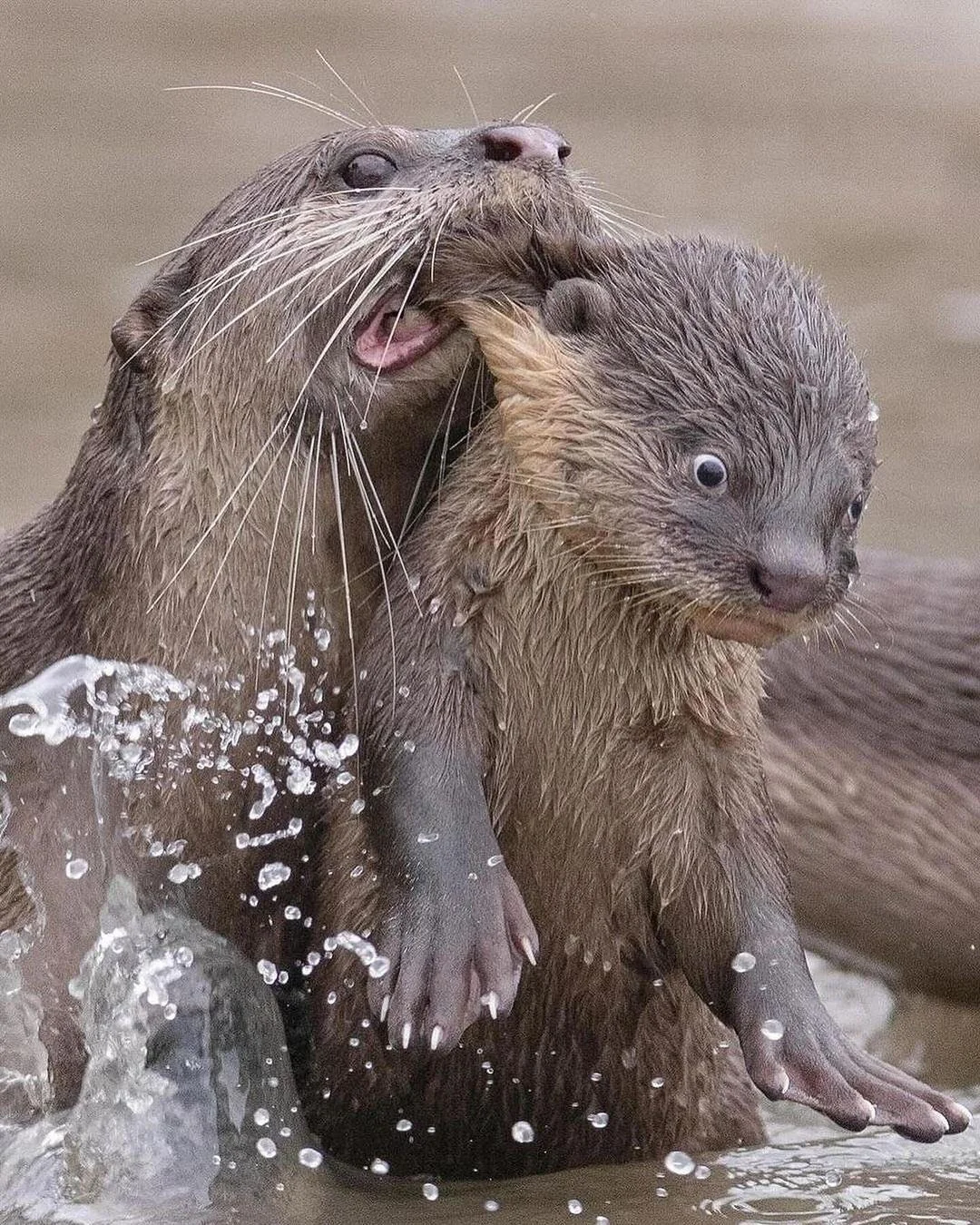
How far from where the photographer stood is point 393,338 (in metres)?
2.88

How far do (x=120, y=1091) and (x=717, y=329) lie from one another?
1134 millimetres

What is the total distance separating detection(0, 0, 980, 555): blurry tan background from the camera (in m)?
8.15

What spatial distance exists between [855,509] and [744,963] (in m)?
0.56

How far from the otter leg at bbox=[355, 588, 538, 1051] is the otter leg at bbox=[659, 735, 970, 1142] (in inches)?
10.0

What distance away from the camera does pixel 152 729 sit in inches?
120

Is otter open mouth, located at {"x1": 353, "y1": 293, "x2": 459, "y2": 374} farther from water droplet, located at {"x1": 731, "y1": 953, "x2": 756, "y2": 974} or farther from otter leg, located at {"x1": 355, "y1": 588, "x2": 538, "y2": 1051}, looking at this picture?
water droplet, located at {"x1": 731, "y1": 953, "x2": 756, "y2": 974}

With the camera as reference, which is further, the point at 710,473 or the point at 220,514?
the point at 220,514

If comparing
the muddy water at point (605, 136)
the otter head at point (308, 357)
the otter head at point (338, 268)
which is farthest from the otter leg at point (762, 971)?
the muddy water at point (605, 136)

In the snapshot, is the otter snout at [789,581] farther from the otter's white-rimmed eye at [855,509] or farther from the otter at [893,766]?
the otter at [893,766]

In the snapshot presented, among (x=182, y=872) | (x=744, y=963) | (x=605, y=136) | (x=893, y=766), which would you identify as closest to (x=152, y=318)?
(x=182, y=872)

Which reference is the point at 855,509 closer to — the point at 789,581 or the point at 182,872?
the point at 789,581

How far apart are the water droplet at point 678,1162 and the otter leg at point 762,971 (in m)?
0.29

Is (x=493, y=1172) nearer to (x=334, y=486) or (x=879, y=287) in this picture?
(x=334, y=486)

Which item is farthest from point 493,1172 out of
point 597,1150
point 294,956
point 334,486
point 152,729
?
point 334,486
